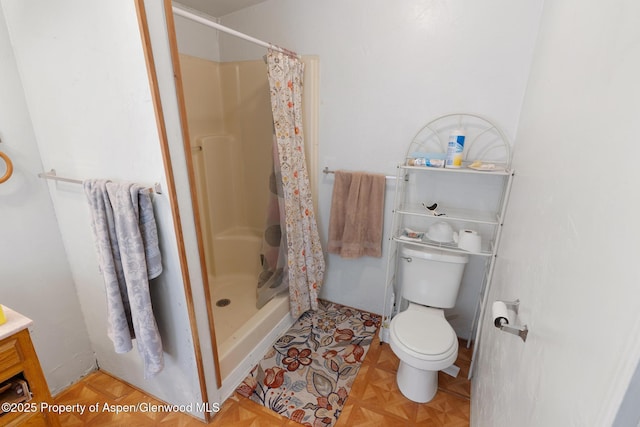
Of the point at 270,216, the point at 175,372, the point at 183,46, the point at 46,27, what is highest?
the point at 183,46

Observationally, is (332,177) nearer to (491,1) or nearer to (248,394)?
(491,1)

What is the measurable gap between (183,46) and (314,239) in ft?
5.62

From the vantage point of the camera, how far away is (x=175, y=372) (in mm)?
1456

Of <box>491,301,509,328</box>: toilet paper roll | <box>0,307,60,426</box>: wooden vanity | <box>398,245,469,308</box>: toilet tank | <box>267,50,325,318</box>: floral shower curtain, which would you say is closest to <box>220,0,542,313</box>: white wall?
<box>267,50,325,318</box>: floral shower curtain

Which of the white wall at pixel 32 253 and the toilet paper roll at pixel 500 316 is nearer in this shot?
the toilet paper roll at pixel 500 316

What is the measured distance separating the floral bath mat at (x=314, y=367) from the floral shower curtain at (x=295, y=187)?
182mm

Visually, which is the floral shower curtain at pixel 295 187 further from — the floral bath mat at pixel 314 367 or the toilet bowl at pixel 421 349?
the toilet bowl at pixel 421 349

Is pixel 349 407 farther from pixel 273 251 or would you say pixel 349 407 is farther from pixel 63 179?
pixel 63 179

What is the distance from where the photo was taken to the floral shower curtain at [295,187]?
1748 mm

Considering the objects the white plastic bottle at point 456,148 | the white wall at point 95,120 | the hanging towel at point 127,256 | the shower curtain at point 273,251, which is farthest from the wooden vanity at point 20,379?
the white plastic bottle at point 456,148

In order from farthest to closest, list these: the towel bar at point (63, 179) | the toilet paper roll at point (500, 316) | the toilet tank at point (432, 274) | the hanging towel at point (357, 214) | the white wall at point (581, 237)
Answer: the hanging towel at point (357, 214) < the toilet tank at point (432, 274) < the towel bar at point (63, 179) < the toilet paper roll at point (500, 316) < the white wall at point (581, 237)

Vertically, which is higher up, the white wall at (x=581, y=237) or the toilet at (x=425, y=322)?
the white wall at (x=581, y=237)

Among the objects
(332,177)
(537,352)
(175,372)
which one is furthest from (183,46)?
(537,352)

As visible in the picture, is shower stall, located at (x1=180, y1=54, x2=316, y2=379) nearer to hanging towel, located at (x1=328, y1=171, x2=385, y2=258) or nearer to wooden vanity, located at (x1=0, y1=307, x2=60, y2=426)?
hanging towel, located at (x1=328, y1=171, x2=385, y2=258)
